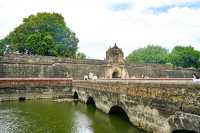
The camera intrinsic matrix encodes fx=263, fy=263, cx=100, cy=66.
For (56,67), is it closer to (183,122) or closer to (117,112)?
(117,112)

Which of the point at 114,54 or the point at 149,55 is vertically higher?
the point at 149,55

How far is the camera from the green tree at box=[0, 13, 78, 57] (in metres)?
39.3

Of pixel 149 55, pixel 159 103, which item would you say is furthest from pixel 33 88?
pixel 149 55

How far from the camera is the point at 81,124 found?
14180mm

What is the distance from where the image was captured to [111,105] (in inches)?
621

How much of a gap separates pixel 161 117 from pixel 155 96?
92cm

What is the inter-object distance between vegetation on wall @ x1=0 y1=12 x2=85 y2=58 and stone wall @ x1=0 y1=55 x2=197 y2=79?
569cm

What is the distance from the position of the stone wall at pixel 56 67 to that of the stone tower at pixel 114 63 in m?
0.15

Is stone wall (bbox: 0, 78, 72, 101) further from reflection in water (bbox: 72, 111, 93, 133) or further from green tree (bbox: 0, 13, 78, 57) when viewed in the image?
green tree (bbox: 0, 13, 78, 57)

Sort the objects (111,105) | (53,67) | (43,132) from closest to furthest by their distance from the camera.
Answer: (43,132)
(111,105)
(53,67)

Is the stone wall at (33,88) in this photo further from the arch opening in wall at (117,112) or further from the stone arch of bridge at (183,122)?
the stone arch of bridge at (183,122)

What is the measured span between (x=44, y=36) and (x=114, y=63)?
452 inches

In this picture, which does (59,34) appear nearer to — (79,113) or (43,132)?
(79,113)

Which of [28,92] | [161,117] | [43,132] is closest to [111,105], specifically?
[43,132]
